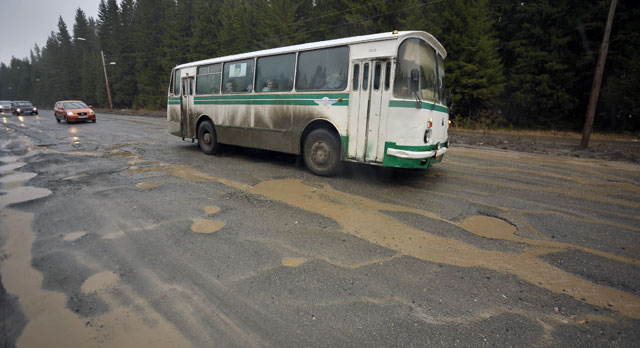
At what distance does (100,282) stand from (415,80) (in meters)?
5.35

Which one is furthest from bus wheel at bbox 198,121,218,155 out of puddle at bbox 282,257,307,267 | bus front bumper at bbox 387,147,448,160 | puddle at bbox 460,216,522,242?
puddle at bbox 460,216,522,242

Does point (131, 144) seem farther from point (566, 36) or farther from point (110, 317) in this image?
point (566, 36)

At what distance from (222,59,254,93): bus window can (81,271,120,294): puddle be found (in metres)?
6.01

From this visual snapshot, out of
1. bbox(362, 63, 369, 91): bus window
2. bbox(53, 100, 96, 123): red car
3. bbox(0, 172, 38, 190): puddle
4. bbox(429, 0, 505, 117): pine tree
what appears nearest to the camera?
bbox(362, 63, 369, 91): bus window

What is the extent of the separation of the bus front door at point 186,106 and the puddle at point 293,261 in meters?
8.14

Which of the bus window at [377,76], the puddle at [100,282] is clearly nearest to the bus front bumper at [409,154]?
the bus window at [377,76]

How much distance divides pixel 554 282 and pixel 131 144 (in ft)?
41.9

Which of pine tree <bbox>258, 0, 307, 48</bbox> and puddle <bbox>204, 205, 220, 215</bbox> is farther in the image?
pine tree <bbox>258, 0, 307, 48</bbox>

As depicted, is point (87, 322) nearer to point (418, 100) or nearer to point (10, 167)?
point (418, 100)

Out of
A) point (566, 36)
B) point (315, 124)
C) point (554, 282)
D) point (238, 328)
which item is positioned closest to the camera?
point (238, 328)

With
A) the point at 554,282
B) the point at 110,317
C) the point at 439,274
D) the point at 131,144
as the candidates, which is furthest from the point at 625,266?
the point at 131,144

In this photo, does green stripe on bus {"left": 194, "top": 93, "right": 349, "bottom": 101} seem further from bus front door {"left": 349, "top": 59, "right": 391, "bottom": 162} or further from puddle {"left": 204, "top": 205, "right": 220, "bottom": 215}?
puddle {"left": 204, "top": 205, "right": 220, "bottom": 215}

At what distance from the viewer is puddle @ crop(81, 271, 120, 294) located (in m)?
2.78

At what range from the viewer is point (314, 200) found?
5.27m
